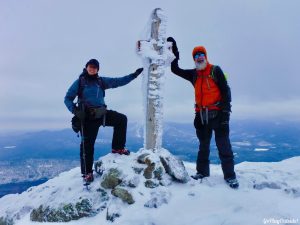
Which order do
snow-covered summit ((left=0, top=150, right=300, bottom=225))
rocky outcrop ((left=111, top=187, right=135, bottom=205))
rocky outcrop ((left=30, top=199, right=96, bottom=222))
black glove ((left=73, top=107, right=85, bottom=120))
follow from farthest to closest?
black glove ((left=73, top=107, right=85, bottom=120)), rocky outcrop ((left=30, top=199, right=96, bottom=222)), rocky outcrop ((left=111, top=187, right=135, bottom=205)), snow-covered summit ((left=0, top=150, right=300, bottom=225))

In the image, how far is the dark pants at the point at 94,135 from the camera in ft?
28.3

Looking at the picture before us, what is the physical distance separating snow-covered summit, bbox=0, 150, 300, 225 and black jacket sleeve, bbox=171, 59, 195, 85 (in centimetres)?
231

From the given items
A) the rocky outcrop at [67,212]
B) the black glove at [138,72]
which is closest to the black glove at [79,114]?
the black glove at [138,72]

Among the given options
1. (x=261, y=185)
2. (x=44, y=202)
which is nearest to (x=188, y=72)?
(x=261, y=185)

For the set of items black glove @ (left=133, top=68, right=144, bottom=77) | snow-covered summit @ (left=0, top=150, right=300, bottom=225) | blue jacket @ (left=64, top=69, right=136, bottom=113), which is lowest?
snow-covered summit @ (left=0, top=150, right=300, bottom=225)

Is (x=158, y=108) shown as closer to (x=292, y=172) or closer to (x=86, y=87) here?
(x=86, y=87)

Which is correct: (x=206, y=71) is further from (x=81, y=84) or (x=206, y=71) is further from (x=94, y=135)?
(x=94, y=135)

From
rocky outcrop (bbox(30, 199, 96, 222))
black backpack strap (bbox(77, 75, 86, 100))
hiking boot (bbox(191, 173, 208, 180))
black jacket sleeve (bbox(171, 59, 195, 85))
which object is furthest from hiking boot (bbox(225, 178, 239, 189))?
black backpack strap (bbox(77, 75, 86, 100))

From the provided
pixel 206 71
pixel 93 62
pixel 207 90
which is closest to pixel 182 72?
pixel 206 71

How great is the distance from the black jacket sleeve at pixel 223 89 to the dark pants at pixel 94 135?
2934 mm

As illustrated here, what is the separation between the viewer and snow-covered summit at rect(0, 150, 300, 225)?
21.0 feet

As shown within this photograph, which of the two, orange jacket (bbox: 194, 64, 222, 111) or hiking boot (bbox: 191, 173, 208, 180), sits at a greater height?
orange jacket (bbox: 194, 64, 222, 111)

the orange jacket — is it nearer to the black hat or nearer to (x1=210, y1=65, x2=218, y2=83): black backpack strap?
(x1=210, y1=65, x2=218, y2=83): black backpack strap

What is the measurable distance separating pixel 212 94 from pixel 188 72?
1138 mm
